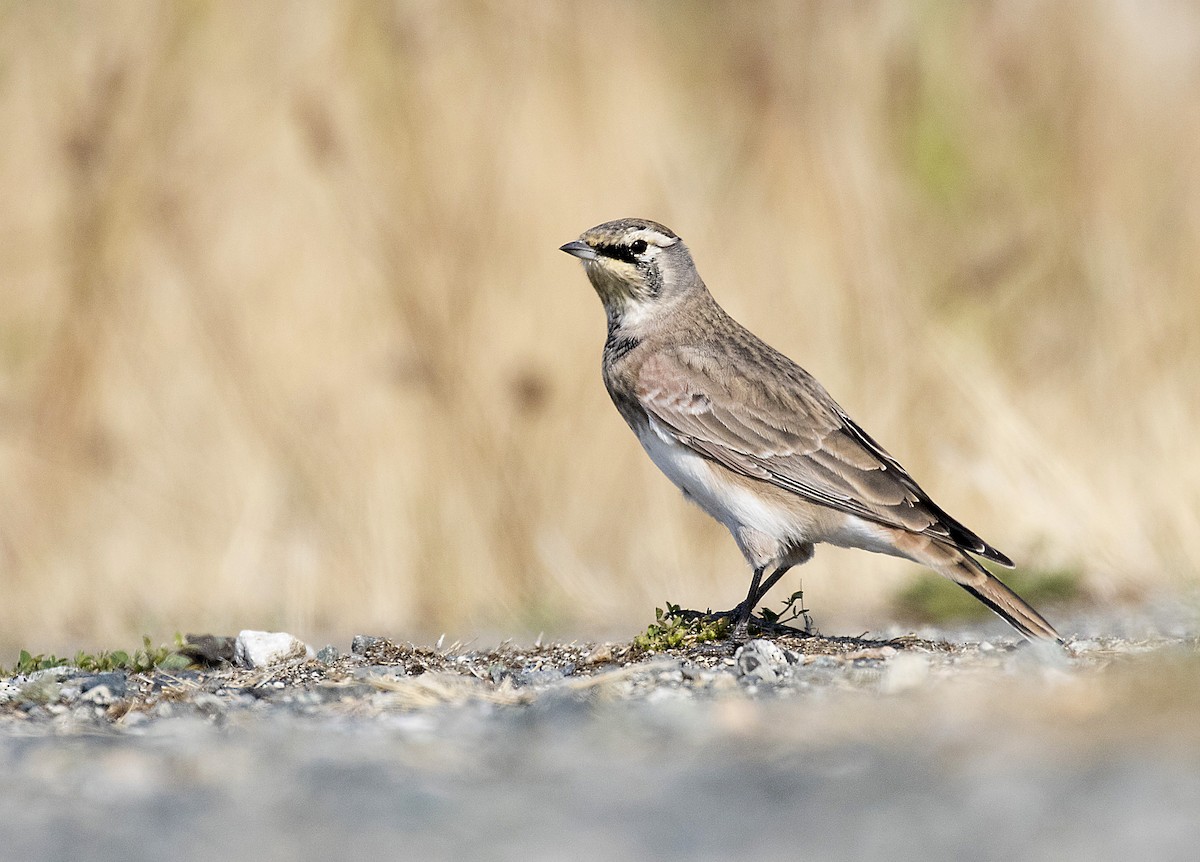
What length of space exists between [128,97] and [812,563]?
5720mm

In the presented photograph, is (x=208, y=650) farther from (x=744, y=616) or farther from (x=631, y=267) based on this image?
(x=631, y=267)

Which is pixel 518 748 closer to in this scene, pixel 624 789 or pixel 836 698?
pixel 624 789

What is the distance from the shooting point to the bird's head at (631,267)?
23.6 feet

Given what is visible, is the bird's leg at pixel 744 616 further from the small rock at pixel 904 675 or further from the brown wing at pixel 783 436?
the small rock at pixel 904 675

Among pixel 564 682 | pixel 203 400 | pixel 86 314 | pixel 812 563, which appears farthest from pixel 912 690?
pixel 86 314

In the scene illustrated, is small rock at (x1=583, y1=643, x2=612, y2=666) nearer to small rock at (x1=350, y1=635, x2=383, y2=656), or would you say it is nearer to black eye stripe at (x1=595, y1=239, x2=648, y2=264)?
small rock at (x1=350, y1=635, x2=383, y2=656)

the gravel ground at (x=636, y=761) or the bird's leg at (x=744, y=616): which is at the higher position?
the bird's leg at (x=744, y=616)

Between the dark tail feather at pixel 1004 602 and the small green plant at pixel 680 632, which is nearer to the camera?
Answer: the small green plant at pixel 680 632

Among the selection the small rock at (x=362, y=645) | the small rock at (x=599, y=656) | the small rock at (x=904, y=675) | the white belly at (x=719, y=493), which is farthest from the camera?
the white belly at (x=719, y=493)

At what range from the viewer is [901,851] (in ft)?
8.24

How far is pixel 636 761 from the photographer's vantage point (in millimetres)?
3318

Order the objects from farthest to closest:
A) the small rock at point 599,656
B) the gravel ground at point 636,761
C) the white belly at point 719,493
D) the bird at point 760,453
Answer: the white belly at point 719,493, the bird at point 760,453, the small rock at point 599,656, the gravel ground at point 636,761

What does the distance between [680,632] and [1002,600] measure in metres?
1.23

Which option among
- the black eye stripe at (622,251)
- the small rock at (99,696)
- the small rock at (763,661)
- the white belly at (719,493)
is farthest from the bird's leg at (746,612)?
the small rock at (99,696)
